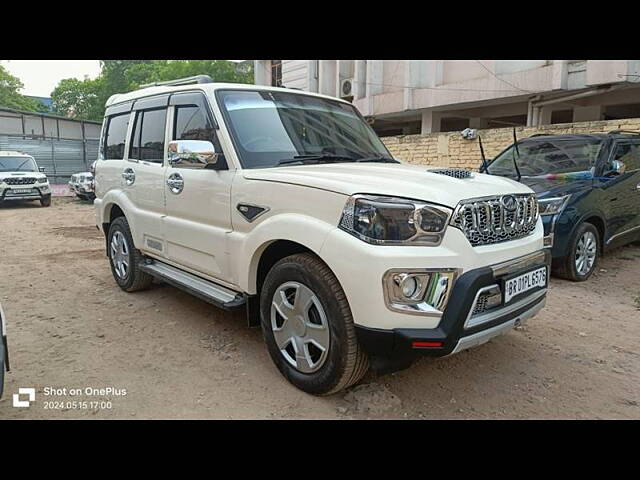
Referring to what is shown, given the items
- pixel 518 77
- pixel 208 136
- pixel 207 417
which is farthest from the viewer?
pixel 518 77

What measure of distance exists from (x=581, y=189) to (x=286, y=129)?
3786 mm

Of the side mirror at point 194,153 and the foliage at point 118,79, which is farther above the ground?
the foliage at point 118,79

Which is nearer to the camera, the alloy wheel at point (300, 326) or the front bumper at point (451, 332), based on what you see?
the front bumper at point (451, 332)

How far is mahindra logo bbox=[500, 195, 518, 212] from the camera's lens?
2.91m

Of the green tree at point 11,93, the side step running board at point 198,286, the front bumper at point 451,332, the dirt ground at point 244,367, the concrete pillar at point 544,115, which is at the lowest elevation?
the dirt ground at point 244,367

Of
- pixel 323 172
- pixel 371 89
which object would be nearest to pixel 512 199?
pixel 323 172

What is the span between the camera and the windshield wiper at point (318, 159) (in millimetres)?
3451

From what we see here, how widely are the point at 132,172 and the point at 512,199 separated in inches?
139

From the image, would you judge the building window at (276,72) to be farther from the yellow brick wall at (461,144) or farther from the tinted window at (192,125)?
the tinted window at (192,125)

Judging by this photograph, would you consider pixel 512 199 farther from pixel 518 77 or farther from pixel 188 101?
pixel 518 77

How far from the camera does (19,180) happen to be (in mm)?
14766

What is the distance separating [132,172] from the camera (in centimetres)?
474

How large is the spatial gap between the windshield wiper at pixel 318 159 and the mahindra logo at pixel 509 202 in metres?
1.25

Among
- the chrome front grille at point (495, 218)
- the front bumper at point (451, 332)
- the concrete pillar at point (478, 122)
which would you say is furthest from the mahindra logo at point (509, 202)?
the concrete pillar at point (478, 122)
